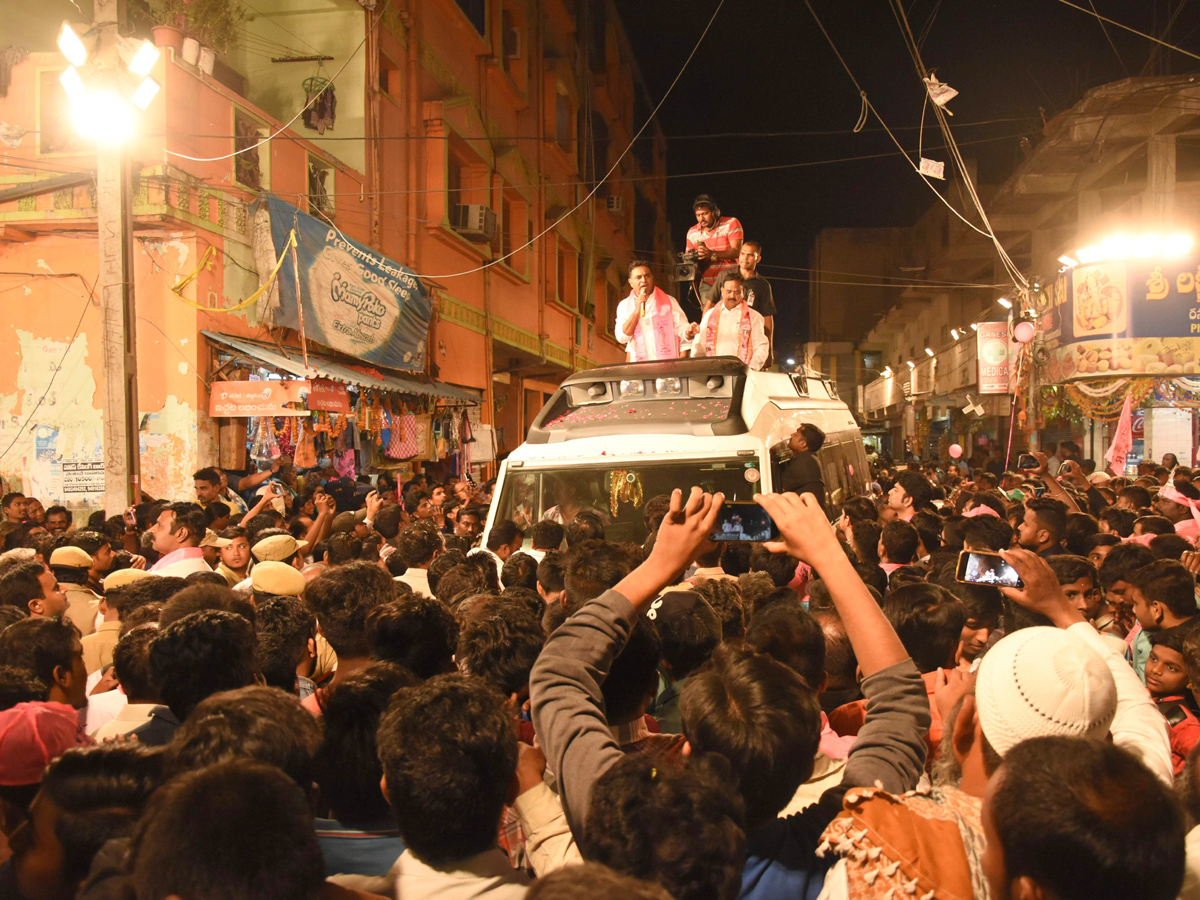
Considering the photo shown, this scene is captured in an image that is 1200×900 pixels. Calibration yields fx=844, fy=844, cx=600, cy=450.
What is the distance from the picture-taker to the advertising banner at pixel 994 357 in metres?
20.1

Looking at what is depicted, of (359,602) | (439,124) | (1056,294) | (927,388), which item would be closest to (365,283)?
(439,124)

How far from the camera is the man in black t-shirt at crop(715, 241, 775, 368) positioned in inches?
424

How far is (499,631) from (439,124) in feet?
51.8

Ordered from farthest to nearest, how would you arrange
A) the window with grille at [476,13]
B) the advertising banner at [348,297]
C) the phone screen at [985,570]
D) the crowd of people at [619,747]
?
the window with grille at [476,13], the advertising banner at [348,297], the phone screen at [985,570], the crowd of people at [619,747]

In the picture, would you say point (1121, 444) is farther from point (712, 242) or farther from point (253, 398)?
point (253, 398)

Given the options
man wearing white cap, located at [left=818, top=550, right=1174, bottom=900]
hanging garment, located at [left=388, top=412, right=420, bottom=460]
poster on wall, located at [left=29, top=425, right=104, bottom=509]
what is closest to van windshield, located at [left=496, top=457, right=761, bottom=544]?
man wearing white cap, located at [left=818, top=550, right=1174, bottom=900]

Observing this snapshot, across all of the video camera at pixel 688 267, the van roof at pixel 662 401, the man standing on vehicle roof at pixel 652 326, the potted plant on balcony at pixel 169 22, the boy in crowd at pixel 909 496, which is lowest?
the boy in crowd at pixel 909 496

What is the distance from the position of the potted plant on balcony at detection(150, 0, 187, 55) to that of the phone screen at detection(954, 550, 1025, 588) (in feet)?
35.6

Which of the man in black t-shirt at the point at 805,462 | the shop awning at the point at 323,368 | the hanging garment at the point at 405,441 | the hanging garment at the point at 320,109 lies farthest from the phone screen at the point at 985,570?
the hanging garment at the point at 320,109

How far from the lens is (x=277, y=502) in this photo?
8.27 meters

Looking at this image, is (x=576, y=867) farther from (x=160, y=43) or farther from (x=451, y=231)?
(x=451, y=231)

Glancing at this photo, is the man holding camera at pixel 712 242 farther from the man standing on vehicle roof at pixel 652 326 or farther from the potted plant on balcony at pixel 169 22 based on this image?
the potted plant on balcony at pixel 169 22

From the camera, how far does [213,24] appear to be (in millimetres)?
12406

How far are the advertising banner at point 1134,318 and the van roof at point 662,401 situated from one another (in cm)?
835
